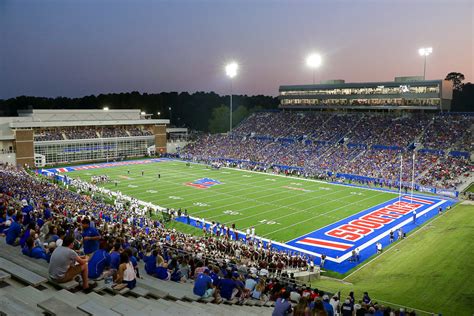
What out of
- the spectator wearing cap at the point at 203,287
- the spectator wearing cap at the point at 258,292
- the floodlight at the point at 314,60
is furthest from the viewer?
the floodlight at the point at 314,60

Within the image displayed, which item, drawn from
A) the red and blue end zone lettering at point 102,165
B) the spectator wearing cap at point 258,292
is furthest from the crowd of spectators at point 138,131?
the spectator wearing cap at point 258,292

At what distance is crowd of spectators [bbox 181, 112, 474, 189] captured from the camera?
140 feet

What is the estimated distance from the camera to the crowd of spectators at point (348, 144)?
42.5m

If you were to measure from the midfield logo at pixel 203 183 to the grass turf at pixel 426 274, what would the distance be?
2083 centimetres

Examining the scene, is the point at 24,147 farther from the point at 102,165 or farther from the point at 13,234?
the point at 13,234

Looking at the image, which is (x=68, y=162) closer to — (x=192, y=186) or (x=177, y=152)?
(x=177, y=152)

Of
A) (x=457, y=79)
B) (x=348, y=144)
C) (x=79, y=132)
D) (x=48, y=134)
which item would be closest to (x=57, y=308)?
(x=348, y=144)

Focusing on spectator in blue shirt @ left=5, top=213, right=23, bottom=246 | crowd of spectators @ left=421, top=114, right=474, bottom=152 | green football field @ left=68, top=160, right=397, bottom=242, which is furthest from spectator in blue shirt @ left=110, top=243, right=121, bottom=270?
crowd of spectators @ left=421, top=114, right=474, bottom=152

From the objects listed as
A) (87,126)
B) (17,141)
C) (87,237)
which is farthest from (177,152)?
(87,237)

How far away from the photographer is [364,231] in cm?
2575

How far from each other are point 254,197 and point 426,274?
61.2 feet

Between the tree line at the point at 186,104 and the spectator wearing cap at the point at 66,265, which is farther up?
the tree line at the point at 186,104

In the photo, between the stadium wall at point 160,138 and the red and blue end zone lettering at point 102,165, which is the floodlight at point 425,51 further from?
the stadium wall at point 160,138

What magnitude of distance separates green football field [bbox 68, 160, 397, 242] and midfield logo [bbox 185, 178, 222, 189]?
606 millimetres
